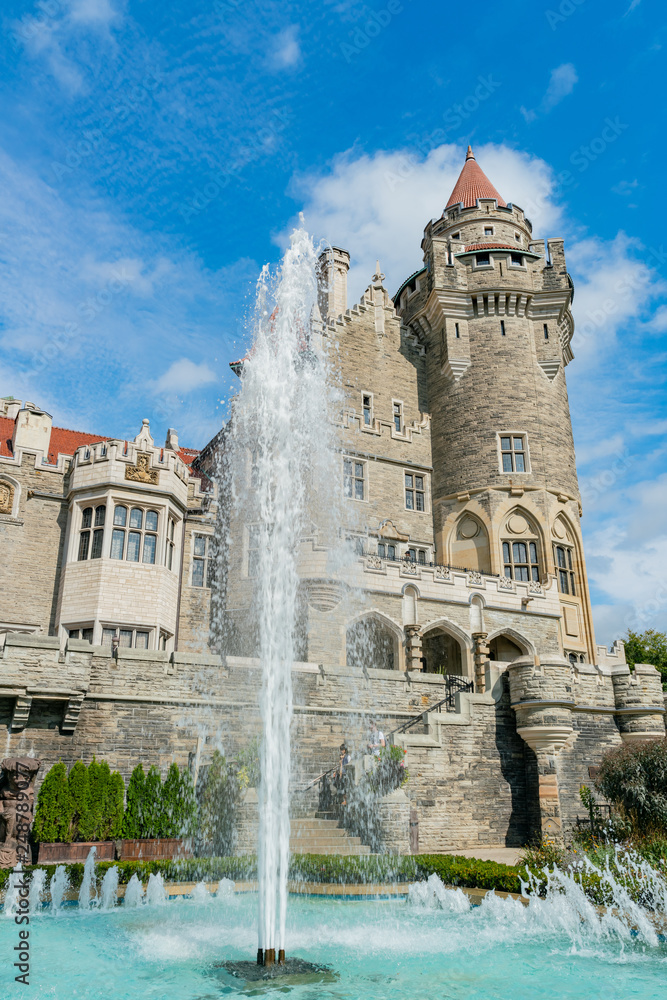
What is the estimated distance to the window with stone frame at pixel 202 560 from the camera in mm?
A: 25609

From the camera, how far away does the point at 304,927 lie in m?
10.5

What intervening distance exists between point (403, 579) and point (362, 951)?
15.9 metres

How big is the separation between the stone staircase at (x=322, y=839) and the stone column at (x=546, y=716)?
6.27 m

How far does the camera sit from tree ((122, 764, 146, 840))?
1498 cm

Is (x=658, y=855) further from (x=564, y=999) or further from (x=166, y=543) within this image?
(x=166, y=543)

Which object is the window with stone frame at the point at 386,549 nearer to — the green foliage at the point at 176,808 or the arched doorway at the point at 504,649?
the arched doorway at the point at 504,649

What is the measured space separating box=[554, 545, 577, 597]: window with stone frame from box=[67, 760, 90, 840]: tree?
19810 millimetres

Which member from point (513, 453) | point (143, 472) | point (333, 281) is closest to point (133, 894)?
point (143, 472)

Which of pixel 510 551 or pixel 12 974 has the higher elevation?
pixel 510 551

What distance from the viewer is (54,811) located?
14461 mm

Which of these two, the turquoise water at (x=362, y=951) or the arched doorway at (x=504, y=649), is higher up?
the arched doorway at (x=504, y=649)

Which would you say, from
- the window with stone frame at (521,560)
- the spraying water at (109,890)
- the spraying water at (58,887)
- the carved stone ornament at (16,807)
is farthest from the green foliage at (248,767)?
the window with stone frame at (521,560)

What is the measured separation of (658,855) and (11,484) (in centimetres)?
1948

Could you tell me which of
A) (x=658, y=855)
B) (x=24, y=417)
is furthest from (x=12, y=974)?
(x=24, y=417)
